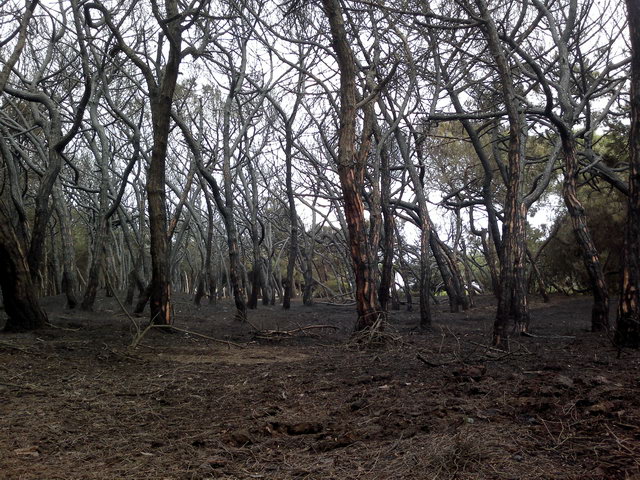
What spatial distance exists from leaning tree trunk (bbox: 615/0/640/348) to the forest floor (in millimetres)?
310

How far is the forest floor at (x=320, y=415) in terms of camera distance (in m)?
2.78

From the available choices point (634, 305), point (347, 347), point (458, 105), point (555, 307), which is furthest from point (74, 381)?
point (555, 307)

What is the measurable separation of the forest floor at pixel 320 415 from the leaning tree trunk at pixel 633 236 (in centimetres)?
31

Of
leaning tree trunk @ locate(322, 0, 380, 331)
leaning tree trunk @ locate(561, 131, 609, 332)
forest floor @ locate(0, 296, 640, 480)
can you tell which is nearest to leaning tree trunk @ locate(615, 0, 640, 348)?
forest floor @ locate(0, 296, 640, 480)

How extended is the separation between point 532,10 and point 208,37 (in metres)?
6.32

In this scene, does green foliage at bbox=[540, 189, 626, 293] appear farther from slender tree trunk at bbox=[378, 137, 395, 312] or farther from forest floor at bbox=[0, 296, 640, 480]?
forest floor at bbox=[0, 296, 640, 480]

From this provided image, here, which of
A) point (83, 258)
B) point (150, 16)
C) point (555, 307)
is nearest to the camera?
point (150, 16)

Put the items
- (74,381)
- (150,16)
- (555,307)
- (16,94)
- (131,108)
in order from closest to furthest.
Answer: (74,381) < (16,94) < (150,16) < (555,307) < (131,108)

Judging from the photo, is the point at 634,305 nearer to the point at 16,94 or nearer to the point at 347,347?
the point at 347,347

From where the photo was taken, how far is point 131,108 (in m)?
19.1

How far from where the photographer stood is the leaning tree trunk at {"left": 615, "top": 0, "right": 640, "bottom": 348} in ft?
18.5

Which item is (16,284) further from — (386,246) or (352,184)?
(386,246)

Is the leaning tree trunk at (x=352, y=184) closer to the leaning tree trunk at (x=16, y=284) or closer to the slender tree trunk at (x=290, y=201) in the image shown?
the leaning tree trunk at (x=16, y=284)

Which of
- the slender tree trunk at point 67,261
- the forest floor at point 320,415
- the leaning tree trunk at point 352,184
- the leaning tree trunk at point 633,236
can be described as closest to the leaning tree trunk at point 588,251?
the forest floor at point 320,415
